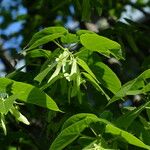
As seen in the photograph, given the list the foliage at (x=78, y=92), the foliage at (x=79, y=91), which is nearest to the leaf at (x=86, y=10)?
the foliage at (x=78, y=92)

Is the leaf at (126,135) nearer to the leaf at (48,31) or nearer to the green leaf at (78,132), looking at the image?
the green leaf at (78,132)

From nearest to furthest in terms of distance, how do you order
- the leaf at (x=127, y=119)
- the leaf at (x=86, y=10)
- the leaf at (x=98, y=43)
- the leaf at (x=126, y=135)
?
the leaf at (x=126, y=135) < the leaf at (x=127, y=119) < the leaf at (x=98, y=43) < the leaf at (x=86, y=10)

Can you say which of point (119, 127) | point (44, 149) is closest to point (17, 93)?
point (119, 127)

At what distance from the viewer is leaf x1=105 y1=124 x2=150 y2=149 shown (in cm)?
137

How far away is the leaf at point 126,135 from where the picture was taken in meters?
1.37

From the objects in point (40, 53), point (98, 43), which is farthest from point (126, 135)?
point (40, 53)

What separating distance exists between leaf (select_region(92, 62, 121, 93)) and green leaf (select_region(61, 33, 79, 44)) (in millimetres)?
119

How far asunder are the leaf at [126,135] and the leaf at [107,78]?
0.27m

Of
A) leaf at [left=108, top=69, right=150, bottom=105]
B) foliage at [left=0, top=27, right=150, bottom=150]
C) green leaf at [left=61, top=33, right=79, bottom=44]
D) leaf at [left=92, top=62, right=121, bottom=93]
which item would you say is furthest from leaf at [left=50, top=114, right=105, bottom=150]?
green leaf at [left=61, top=33, right=79, bottom=44]

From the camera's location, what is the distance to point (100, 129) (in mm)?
1439

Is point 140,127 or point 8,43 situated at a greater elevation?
point 140,127

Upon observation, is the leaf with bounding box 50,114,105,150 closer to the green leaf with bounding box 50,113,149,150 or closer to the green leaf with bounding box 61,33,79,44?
the green leaf with bounding box 50,113,149,150

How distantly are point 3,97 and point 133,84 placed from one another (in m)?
0.41

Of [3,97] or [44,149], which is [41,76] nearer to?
A: [3,97]
